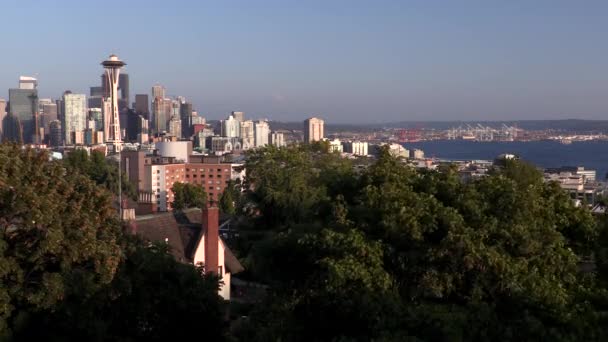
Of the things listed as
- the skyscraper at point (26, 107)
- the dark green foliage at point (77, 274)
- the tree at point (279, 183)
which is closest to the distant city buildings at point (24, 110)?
the skyscraper at point (26, 107)

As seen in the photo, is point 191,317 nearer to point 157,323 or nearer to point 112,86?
point 157,323

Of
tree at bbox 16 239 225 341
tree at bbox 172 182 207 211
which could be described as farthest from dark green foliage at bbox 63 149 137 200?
tree at bbox 16 239 225 341

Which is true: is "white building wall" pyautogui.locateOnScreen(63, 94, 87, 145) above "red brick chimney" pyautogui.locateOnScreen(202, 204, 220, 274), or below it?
above

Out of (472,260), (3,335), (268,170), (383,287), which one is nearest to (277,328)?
(383,287)

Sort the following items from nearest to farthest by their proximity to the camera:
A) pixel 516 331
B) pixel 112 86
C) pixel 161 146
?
pixel 516 331
pixel 112 86
pixel 161 146

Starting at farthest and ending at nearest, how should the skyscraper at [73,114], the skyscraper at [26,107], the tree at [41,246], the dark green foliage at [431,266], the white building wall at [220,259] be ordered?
the skyscraper at [73,114] < the skyscraper at [26,107] < the white building wall at [220,259] < the tree at [41,246] < the dark green foliage at [431,266]

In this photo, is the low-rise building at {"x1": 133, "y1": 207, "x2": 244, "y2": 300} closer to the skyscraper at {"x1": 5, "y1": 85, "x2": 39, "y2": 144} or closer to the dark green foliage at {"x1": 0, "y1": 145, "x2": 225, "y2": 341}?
the dark green foliage at {"x1": 0, "y1": 145, "x2": 225, "y2": 341}

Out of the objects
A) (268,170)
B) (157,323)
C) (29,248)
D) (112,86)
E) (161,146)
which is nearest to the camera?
(29,248)

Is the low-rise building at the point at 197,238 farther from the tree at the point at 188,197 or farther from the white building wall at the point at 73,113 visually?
the white building wall at the point at 73,113

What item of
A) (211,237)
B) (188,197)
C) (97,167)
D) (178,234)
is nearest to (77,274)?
(211,237)
